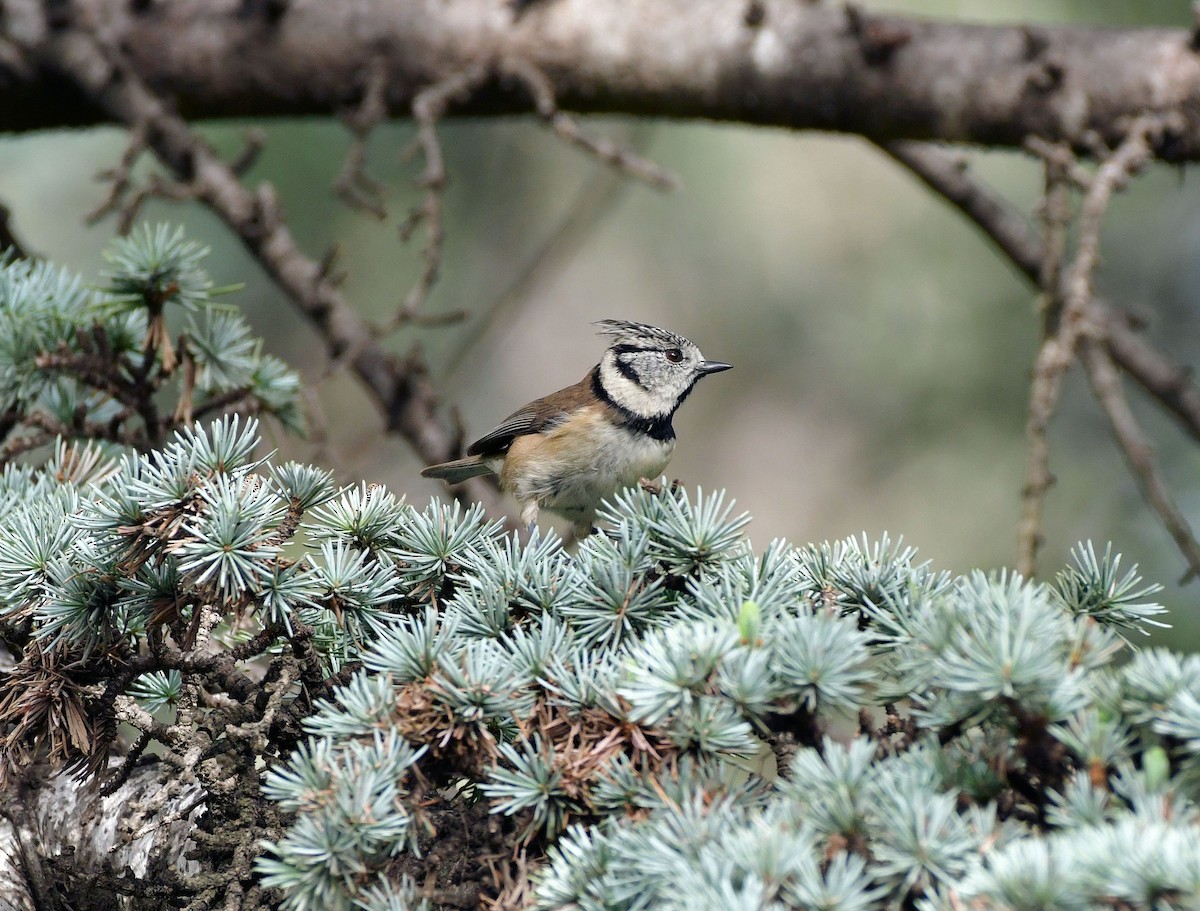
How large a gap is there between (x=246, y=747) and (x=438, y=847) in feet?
1.04

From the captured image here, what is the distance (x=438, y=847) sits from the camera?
146 centimetres

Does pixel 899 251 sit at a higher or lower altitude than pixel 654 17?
higher

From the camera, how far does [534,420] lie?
3.98m

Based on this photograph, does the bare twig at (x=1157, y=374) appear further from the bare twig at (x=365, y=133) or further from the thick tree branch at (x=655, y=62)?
the bare twig at (x=365, y=133)

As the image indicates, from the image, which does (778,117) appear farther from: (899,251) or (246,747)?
(899,251)

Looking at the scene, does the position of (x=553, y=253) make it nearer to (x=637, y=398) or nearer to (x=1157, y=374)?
(x=637, y=398)

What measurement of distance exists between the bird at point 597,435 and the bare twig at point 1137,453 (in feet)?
3.74

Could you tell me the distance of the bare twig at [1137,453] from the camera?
280cm

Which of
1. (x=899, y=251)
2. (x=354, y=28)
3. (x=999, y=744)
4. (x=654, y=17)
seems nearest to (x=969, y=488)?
(x=899, y=251)

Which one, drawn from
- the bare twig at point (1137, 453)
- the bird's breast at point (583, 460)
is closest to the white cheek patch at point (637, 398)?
the bird's breast at point (583, 460)

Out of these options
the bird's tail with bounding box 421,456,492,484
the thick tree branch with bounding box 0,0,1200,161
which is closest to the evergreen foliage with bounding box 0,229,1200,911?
the bird's tail with bounding box 421,456,492,484

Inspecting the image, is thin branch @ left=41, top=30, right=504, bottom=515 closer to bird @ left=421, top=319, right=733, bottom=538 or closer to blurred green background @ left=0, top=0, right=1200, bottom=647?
bird @ left=421, top=319, right=733, bottom=538

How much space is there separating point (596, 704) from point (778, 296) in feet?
23.7

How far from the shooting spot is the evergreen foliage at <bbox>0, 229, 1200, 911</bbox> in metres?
1.23
